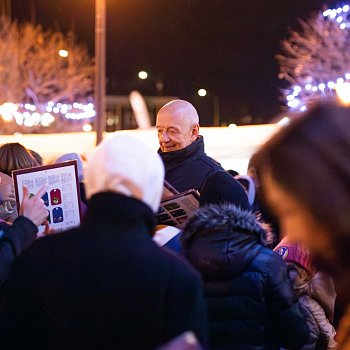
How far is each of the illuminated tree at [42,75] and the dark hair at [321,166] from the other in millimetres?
28007

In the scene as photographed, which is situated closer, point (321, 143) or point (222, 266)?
point (321, 143)

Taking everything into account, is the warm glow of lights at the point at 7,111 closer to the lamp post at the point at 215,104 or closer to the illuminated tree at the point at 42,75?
the illuminated tree at the point at 42,75

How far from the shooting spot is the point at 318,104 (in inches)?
65.2

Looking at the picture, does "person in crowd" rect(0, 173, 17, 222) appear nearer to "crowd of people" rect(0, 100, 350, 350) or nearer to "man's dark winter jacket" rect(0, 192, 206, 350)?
"crowd of people" rect(0, 100, 350, 350)

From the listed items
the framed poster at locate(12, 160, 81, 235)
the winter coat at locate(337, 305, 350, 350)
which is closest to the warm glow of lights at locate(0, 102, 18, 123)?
the framed poster at locate(12, 160, 81, 235)

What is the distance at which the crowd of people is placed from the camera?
155cm

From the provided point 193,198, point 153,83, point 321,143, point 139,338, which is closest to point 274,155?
point 321,143

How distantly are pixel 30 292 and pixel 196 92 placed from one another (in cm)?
3667

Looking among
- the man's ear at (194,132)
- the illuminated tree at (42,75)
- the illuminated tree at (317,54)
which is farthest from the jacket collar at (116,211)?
the illuminated tree at (42,75)

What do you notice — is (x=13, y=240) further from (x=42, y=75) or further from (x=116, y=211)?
(x=42, y=75)

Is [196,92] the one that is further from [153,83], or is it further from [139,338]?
[139,338]

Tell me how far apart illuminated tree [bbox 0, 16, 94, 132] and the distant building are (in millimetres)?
10125

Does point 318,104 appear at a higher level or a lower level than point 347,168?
higher

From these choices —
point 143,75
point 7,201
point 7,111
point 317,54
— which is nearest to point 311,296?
point 7,201
